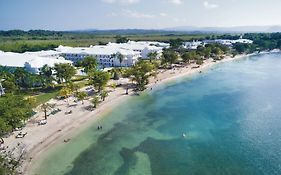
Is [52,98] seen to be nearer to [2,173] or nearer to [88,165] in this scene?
[88,165]

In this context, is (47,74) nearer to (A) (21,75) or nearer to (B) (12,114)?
(A) (21,75)

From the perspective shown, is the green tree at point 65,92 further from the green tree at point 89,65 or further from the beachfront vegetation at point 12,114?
the green tree at point 89,65

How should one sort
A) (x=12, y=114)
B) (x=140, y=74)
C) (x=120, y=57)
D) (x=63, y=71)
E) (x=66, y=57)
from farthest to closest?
(x=66, y=57) → (x=120, y=57) → (x=140, y=74) → (x=63, y=71) → (x=12, y=114)

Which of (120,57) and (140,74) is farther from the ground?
(120,57)

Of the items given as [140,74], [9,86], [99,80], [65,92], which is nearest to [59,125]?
[65,92]

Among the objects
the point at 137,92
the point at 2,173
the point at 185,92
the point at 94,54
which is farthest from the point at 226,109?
the point at 94,54

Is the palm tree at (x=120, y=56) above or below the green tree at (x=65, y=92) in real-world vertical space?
above

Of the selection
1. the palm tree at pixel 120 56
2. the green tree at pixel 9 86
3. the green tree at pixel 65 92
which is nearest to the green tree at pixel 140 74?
the green tree at pixel 65 92

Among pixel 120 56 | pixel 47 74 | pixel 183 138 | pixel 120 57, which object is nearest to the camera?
pixel 183 138
